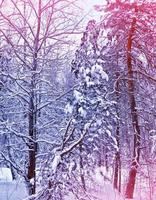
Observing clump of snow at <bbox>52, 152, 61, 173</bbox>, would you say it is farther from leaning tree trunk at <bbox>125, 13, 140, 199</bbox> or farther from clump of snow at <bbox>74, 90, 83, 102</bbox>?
leaning tree trunk at <bbox>125, 13, 140, 199</bbox>

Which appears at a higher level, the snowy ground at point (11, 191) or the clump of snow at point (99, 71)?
the clump of snow at point (99, 71)

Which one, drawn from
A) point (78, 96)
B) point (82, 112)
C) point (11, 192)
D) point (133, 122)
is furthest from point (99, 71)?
point (133, 122)

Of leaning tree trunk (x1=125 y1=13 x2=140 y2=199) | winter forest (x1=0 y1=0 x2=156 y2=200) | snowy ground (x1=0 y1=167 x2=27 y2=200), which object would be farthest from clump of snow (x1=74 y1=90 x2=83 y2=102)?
leaning tree trunk (x1=125 y1=13 x2=140 y2=199)

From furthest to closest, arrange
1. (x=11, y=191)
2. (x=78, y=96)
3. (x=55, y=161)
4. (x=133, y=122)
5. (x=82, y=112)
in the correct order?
(x=133, y=122) < (x=11, y=191) < (x=78, y=96) < (x=82, y=112) < (x=55, y=161)

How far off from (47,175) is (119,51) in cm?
1077

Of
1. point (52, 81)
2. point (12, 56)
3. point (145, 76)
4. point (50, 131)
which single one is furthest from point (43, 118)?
point (145, 76)

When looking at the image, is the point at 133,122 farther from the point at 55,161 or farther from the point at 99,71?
the point at 55,161

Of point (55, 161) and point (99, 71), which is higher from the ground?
point (99, 71)

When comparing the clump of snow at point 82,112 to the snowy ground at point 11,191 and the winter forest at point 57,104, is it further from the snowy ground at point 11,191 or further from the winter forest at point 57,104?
the snowy ground at point 11,191

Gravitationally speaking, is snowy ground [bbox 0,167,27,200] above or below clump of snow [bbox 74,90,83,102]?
below

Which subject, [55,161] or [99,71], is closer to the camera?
[55,161]

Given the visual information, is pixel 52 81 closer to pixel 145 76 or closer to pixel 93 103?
pixel 93 103

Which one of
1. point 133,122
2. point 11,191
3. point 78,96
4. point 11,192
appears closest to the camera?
point 78,96

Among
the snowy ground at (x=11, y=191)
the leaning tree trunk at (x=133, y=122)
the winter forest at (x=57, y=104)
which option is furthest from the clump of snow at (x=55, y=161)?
the leaning tree trunk at (x=133, y=122)
